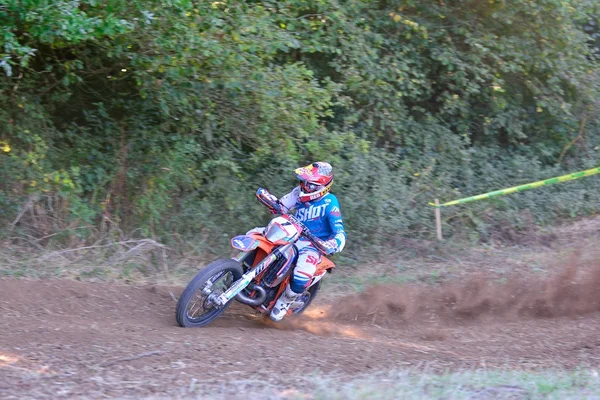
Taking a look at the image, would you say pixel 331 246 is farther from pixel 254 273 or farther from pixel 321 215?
pixel 254 273

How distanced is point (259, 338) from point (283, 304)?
35.1 inches

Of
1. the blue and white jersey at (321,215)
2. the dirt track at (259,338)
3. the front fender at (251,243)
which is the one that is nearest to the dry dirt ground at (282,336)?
the dirt track at (259,338)

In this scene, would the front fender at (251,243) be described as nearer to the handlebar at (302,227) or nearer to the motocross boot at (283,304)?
the handlebar at (302,227)

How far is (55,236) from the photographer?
935 centimetres

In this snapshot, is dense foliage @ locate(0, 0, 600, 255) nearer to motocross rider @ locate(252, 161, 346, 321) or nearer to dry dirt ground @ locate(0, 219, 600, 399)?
dry dirt ground @ locate(0, 219, 600, 399)

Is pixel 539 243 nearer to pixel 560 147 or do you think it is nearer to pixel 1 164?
pixel 560 147

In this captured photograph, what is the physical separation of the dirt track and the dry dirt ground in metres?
0.01

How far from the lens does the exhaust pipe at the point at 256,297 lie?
731 cm

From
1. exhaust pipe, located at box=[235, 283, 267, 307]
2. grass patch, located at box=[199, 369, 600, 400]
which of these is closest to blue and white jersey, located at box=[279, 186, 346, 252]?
exhaust pipe, located at box=[235, 283, 267, 307]

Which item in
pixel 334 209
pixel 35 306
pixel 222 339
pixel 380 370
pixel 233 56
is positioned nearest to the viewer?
pixel 380 370

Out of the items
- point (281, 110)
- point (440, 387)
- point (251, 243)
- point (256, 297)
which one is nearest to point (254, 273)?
point (251, 243)

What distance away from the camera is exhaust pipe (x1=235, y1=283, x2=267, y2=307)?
24.0 ft

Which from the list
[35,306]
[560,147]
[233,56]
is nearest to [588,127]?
[560,147]

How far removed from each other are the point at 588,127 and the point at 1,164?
1132 centimetres
